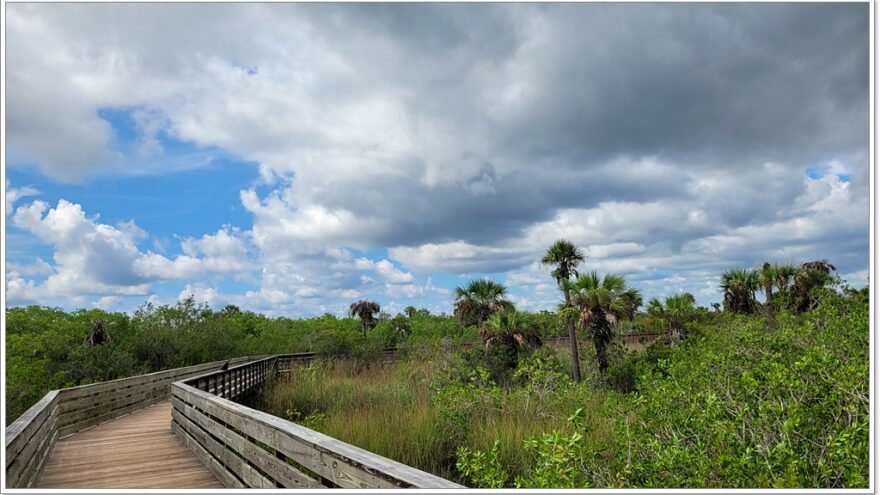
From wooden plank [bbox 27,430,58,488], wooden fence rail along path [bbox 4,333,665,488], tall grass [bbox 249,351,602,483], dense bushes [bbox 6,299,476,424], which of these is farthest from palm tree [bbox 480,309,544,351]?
wooden plank [bbox 27,430,58,488]

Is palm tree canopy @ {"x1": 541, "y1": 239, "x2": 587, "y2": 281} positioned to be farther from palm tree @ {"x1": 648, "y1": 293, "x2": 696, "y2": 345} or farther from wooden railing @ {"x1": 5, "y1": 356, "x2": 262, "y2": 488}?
wooden railing @ {"x1": 5, "y1": 356, "x2": 262, "y2": 488}

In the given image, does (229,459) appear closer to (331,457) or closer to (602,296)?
(331,457)

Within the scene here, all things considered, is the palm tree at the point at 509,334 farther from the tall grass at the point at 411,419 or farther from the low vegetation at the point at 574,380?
the tall grass at the point at 411,419

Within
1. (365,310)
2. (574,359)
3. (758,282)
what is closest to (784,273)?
(758,282)

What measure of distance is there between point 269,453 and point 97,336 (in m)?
22.5

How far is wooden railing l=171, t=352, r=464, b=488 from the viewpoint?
12.0 ft

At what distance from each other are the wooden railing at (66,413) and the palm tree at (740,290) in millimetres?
25537

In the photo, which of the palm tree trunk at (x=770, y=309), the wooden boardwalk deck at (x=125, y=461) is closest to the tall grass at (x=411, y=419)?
the wooden boardwalk deck at (x=125, y=461)

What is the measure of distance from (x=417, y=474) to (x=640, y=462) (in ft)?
12.4

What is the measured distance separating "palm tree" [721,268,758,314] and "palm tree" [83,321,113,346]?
29046 millimetres

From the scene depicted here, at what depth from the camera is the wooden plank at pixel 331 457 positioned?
339 centimetres

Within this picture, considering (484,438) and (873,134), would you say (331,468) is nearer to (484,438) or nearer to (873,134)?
(873,134)

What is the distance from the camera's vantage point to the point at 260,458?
5918 millimetres

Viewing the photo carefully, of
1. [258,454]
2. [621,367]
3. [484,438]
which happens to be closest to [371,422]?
[484,438]
